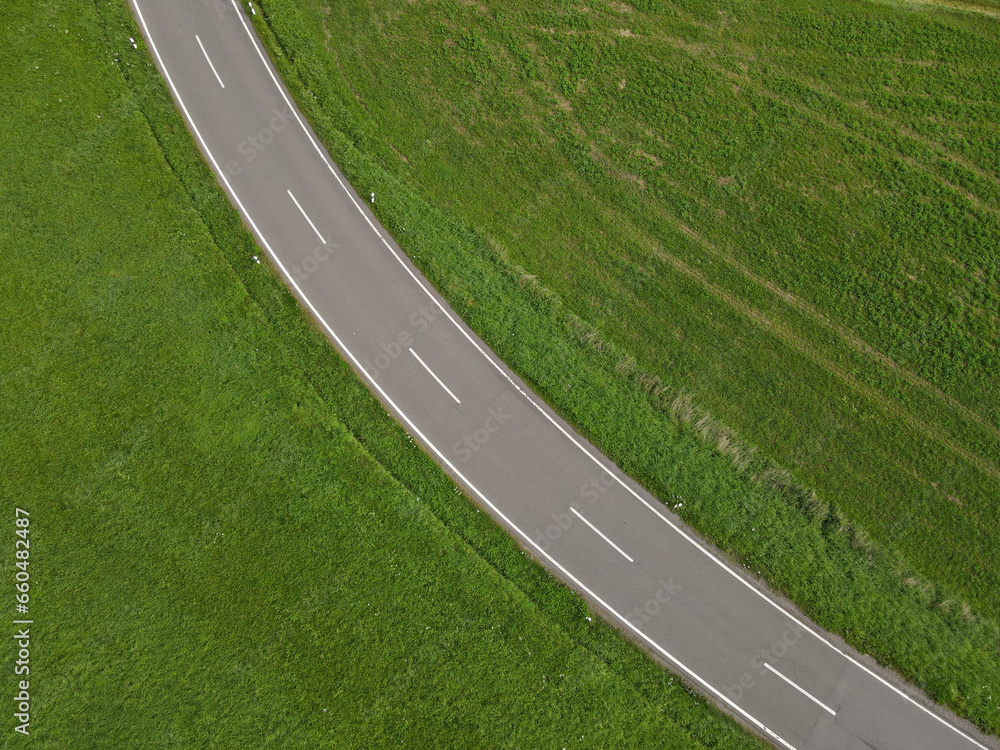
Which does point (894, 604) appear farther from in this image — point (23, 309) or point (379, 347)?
point (23, 309)

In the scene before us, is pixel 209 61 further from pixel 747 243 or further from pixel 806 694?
pixel 806 694

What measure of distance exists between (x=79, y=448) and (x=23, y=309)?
261 inches

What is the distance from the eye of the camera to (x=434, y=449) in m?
24.7

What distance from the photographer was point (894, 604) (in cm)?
2269

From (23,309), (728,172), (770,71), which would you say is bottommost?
(23,309)

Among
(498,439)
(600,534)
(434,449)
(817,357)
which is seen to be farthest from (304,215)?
(817,357)

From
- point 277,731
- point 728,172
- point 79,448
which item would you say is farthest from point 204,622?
point 728,172

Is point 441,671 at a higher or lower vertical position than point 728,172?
lower

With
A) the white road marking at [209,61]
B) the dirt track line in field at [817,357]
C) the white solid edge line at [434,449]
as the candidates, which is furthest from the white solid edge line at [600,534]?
the white road marking at [209,61]

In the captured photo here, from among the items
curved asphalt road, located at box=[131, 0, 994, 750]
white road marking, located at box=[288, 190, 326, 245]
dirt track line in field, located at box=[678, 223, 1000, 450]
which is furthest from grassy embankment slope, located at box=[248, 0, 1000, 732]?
white road marking, located at box=[288, 190, 326, 245]

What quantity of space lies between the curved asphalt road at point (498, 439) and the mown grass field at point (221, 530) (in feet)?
3.45

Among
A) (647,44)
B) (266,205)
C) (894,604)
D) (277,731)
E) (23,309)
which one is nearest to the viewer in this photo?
(277,731)

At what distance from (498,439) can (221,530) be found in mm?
10912

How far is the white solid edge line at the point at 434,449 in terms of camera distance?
72.1ft
